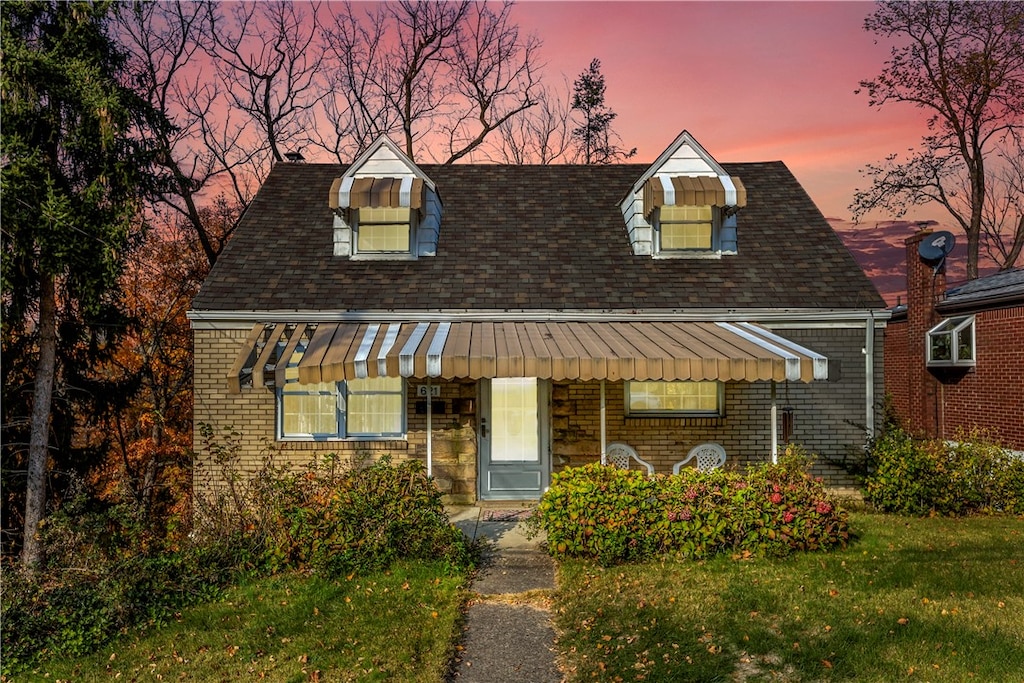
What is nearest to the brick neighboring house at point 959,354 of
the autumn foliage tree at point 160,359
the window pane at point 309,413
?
the window pane at point 309,413

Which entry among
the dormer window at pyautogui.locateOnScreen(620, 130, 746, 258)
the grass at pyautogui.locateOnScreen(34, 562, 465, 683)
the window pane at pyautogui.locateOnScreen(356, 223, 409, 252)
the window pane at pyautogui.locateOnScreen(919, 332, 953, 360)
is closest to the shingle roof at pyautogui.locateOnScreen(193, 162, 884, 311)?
the dormer window at pyautogui.locateOnScreen(620, 130, 746, 258)

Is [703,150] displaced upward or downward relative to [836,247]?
upward

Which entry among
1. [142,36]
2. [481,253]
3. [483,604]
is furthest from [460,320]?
[142,36]

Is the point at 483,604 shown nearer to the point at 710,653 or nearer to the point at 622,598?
the point at 622,598

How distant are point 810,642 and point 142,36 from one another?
27667mm

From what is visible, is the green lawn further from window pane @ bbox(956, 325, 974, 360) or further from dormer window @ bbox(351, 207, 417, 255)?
window pane @ bbox(956, 325, 974, 360)

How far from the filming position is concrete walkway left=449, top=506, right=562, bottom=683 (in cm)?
580

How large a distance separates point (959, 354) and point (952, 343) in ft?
1.19

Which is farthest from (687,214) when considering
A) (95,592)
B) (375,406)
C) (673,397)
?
(95,592)

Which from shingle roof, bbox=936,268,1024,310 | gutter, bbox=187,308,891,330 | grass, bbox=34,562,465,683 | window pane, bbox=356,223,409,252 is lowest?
grass, bbox=34,562,465,683

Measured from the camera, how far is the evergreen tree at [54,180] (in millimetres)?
10539

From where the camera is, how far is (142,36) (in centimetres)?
2220

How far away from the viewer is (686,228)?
45.9ft

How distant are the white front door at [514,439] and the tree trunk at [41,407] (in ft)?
29.1
